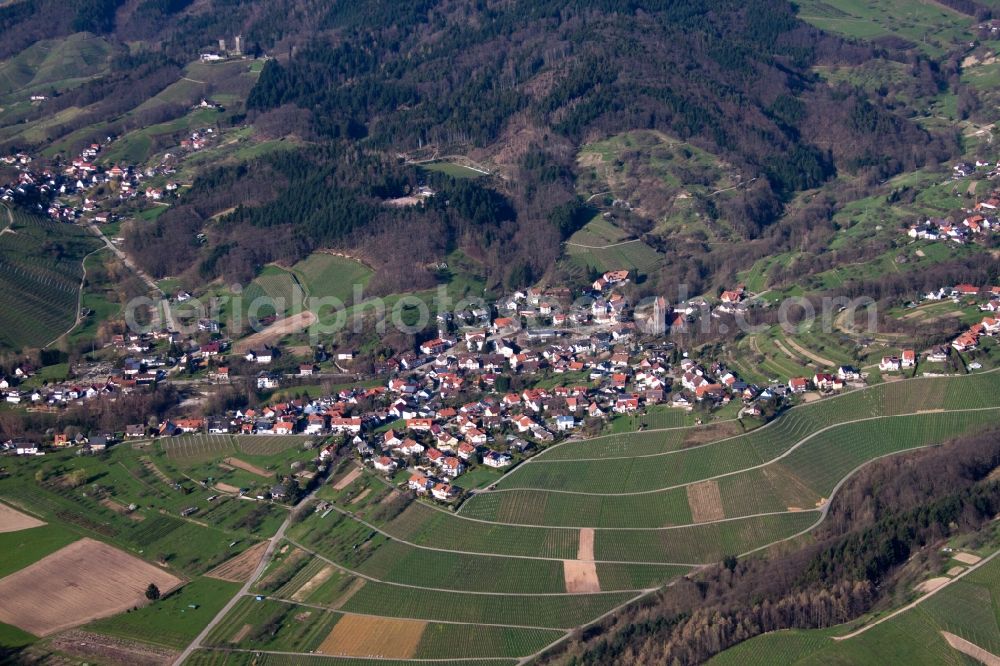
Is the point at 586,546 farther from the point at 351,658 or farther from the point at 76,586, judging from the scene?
the point at 76,586

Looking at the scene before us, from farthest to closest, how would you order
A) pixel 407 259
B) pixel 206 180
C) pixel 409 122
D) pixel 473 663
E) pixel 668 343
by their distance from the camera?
pixel 409 122 < pixel 206 180 < pixel 407 259 < pixel 668 343 < pixel 473 663

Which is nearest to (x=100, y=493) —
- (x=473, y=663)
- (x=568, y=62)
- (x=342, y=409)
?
(x=342, y=409)

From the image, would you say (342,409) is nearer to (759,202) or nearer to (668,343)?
(668,343)

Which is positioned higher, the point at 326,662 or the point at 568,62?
the point at 568,62

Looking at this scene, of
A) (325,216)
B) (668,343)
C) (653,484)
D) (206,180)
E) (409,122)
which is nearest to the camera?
(653,484)

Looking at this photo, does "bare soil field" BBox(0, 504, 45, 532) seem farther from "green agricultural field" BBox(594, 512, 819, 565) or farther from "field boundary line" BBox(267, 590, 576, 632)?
"green agricultural field" BBox(594, 512, 819, 565)

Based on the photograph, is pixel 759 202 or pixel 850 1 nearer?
pixel 759 202
